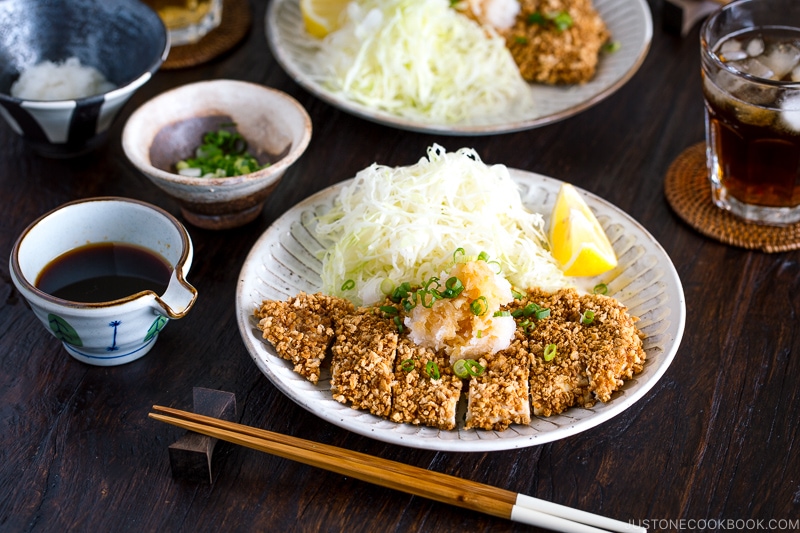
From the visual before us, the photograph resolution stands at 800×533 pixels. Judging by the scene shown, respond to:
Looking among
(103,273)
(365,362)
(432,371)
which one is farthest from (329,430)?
(103,273)

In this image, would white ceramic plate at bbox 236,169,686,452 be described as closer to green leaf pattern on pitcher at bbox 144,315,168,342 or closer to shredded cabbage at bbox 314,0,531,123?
green leaf pattern on pitcher at bbox 144,315,168,342

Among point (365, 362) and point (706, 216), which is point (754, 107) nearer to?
point (706, 216)

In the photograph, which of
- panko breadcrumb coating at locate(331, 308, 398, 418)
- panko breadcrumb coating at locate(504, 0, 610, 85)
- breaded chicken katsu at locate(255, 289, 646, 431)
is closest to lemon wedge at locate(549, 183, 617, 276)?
breaded chicken katsu at locate(255, 289, 646, 431)

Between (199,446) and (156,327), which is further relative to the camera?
(156,327)

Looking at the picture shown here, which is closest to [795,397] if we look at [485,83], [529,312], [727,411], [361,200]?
[727,411]

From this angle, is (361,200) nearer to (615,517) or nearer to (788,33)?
(615,517)

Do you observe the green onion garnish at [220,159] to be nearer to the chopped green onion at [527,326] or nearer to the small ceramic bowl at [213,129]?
the small ceramic bowl at [213,129]
